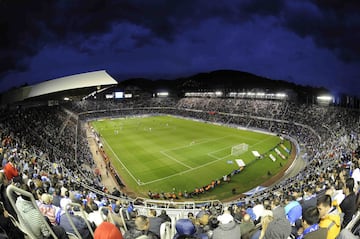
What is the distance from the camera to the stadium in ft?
15.6

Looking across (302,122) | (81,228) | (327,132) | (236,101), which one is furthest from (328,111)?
(81,228)

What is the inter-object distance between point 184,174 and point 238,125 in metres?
32.3

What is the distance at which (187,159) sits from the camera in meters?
31.3

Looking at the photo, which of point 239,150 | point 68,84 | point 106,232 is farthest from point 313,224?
point 239,150

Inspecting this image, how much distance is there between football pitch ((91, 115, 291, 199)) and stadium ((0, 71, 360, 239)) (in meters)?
0.15

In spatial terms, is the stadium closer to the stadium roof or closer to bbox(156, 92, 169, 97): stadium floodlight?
the stadium roof

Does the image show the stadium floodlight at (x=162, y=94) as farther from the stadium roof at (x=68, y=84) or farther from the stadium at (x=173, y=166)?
the stadium roof at (x=68, y=84)

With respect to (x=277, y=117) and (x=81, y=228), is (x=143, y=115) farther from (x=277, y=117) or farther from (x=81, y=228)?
(x=81, y=228)

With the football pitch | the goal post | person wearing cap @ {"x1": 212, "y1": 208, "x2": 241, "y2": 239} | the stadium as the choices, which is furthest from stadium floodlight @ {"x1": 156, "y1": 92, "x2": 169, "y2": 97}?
person wearing cap @ {"x1": 212, "y1": 208, "x2": 241, "y2": 239}

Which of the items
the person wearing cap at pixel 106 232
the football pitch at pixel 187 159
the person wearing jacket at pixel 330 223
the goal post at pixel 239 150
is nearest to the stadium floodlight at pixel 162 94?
the football pitch at pixel 187 159

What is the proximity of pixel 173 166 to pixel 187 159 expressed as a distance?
3.27 m

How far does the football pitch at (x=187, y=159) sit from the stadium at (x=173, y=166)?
15cm

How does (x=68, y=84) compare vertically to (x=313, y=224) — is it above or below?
above

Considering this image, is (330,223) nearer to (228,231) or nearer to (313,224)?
(313,224)
